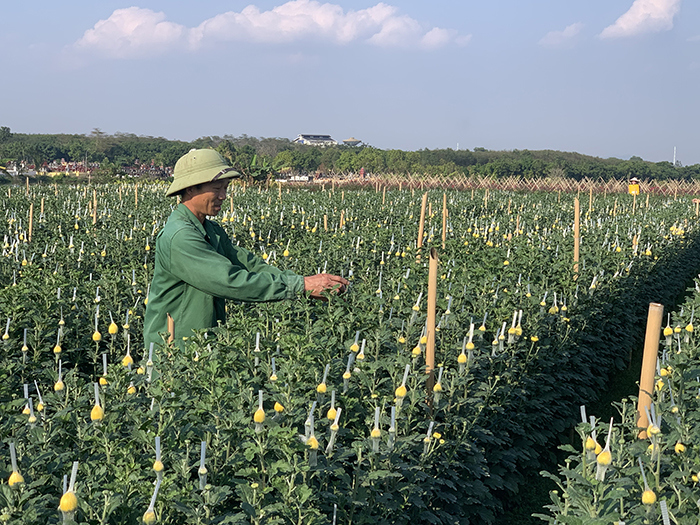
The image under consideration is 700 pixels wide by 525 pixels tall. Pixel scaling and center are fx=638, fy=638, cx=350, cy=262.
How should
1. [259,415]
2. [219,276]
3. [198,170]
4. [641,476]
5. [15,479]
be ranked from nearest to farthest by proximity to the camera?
[15,479], [259,415], [641,476], [219,276], [198,170]

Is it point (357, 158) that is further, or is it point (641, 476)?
point (357, 158)

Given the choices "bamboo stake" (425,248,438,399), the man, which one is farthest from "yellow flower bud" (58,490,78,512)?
"bamboo stake" (425,248,438,399)

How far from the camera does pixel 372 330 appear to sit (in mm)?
4164

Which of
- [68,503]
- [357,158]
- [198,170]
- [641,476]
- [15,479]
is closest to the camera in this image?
[68,503]

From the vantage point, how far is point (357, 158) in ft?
300

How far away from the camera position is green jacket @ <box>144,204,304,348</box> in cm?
309

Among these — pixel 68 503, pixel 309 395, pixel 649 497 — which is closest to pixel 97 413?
pixel 68 503

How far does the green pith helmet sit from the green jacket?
14cm

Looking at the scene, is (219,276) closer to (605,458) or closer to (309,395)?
(309,395)

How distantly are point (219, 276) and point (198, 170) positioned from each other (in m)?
0.59

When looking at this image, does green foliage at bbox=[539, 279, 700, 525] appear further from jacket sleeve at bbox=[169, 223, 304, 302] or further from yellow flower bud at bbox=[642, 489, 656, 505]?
jacket sleeve at bbox=[169, 223, 304, 302]

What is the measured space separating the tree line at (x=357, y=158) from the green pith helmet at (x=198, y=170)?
7266 centimetres

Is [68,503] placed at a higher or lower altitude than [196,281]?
lower

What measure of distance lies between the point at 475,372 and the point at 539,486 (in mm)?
1594
